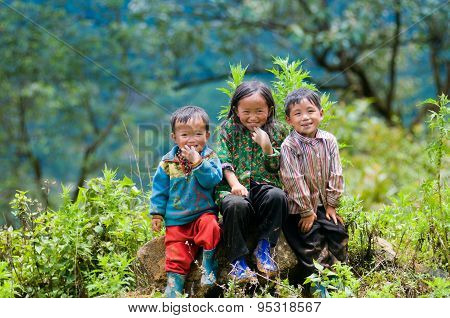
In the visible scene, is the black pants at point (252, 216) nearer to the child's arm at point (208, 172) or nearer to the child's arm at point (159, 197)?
the child's arm at point (208, 172)

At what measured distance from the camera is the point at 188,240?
4059 mm

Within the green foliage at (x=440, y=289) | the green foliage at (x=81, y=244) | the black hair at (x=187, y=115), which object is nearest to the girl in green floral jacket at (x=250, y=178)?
the black hair at (x=187, y=115)

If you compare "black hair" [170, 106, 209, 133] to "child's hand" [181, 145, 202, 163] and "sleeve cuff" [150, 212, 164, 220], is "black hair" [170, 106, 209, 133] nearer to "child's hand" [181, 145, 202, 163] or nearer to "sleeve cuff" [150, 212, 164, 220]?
"child's hand" [181, 145, 202, 163]

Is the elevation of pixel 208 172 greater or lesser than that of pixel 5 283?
greater

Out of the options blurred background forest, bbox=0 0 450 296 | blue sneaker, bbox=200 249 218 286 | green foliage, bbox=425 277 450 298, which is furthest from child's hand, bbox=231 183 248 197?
blurred background forest, bbox=0 0 450 296

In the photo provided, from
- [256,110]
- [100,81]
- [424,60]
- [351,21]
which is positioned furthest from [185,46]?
[256,110]

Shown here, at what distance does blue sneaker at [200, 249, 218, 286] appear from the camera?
13.0ft

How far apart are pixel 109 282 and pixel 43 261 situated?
0.55 metres

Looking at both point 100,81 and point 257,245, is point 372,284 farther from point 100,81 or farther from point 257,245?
point 100,81

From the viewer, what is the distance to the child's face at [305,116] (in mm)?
4090

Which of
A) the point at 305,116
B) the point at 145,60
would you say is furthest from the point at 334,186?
the point at 145,60

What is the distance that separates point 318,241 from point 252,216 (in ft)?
1.38

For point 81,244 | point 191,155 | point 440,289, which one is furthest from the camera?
point 81,244

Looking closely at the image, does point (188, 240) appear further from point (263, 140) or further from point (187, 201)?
point (263, 140)
